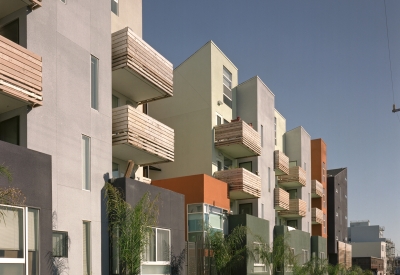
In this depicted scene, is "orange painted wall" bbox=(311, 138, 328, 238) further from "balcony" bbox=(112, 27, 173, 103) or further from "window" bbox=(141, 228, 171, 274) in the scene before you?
"window" bbox=(141, 228, 171, 274)

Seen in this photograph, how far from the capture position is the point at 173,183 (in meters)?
25.1

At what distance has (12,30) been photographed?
578 inches

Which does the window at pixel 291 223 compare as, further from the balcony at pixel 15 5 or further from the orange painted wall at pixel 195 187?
the balcony at pixel 15 5

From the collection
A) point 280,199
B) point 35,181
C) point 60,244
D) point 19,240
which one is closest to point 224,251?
point 60,244

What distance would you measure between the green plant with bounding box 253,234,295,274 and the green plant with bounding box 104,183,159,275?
37.8 feet

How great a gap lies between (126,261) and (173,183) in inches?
364

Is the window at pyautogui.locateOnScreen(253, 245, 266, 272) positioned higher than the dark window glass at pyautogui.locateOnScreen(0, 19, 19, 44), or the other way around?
the dark window glass at pyautogui.locateOnScreen(0, 19, 19, 44)

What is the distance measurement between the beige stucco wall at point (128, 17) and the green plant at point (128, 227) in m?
7.59

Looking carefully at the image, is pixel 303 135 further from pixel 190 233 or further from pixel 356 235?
pixel 356 235

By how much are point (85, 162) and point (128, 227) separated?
2.52 metres

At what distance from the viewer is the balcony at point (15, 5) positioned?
14050mm

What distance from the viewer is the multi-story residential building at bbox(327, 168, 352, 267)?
54.7 meters

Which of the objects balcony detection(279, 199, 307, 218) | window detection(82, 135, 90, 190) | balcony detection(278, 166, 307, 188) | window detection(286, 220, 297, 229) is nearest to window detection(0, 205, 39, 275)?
window detection(82, 135, 90, 190)

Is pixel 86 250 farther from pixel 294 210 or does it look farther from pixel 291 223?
pixel 291 223
